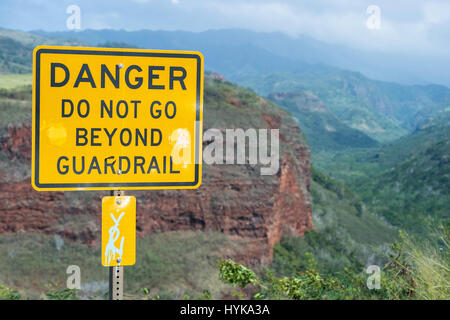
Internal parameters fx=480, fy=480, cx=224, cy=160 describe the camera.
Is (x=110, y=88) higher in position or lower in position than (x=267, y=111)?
lower

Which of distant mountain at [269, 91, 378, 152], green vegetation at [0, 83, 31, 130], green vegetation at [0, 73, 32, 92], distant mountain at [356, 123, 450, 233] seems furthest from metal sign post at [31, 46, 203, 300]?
distant mountain at [269, 91, 378, 152]

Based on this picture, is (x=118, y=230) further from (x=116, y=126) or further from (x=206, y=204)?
(x=206, y=204)

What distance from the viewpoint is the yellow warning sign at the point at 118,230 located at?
2.88 m

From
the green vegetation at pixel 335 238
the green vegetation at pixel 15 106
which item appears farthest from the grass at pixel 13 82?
the green vegetation at pixel 335 238

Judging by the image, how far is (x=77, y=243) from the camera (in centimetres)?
1870

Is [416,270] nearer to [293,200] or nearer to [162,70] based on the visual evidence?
[162,70]

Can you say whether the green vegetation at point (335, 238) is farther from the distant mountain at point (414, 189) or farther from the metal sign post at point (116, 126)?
the metal sign post at point (116, 126)

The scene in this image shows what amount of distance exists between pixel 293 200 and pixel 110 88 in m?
23.6

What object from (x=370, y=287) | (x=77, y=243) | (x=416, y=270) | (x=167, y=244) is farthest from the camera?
(x=167, y=244)

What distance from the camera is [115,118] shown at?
2.97 metres

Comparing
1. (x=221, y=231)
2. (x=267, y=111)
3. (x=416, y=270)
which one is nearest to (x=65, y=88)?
(x=416, y=270)

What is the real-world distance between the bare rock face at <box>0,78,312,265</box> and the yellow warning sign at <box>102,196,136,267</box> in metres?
16.2

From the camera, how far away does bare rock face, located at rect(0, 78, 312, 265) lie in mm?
18719

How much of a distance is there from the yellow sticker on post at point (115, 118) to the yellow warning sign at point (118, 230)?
0.11 meters
